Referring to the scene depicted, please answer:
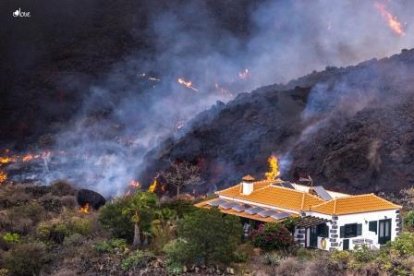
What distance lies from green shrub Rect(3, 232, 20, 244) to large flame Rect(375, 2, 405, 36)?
86390 millimetres

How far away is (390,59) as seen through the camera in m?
88.4

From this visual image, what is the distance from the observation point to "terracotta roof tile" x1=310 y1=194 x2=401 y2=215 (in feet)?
140

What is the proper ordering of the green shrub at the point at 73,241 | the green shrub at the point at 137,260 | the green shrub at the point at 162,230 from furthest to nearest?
the green shrub at the point at 73,241
the green shrub at the point at 162,230
the green shrub at the point at 137,260

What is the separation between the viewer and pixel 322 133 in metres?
74.2

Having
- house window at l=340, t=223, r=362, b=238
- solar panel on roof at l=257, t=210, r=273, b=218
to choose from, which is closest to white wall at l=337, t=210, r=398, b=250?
house window at l=340, t=223, r=362, b=238

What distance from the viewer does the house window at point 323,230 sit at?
42588mm

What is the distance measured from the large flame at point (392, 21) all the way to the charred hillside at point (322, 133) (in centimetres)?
2633

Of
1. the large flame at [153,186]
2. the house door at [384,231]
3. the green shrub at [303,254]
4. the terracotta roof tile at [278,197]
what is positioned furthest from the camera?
the large flame at [153,186]

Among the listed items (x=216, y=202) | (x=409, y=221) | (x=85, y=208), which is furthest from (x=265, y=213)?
Answer: (x=85, y=208)

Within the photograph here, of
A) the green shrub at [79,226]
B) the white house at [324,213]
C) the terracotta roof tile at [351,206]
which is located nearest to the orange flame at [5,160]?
the green shrub at [79,226]

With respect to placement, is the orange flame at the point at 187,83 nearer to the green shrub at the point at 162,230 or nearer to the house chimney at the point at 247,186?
the house chimney at the point at 247,186

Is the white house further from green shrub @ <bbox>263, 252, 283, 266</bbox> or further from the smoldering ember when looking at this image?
green shrub @ <bbox>263, 252, 283, 266</bbox>

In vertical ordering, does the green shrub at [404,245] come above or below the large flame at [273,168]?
below

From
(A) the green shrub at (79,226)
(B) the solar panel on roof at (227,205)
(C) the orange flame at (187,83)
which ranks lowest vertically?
(A) the green shrub at (79,226)
